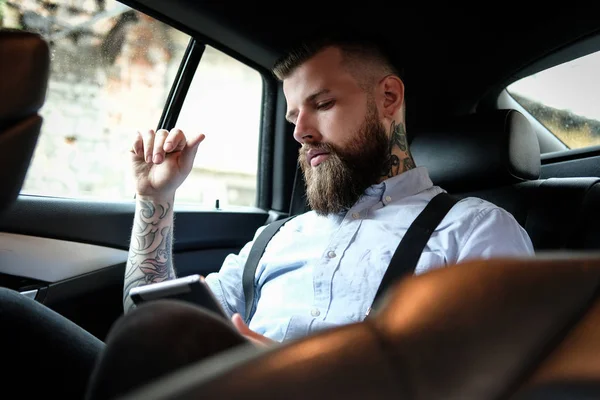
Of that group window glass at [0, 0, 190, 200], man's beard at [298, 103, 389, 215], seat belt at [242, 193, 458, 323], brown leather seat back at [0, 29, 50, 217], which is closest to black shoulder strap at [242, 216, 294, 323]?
seat belt at [242, 193, 458, 323]

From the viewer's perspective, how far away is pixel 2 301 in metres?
0.97

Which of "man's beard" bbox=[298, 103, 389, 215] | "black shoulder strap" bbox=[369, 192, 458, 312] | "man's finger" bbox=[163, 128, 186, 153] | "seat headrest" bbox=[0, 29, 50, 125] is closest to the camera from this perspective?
"seat headrest" bbox=[0, 29, 50, 125]

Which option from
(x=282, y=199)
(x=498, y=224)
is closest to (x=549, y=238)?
(x=498, y=224)

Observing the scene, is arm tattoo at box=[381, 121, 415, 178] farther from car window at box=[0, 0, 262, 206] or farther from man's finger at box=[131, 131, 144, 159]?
car window at box=[0, 0, 262, 206]

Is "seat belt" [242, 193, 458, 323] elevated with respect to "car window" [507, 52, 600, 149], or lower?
lower

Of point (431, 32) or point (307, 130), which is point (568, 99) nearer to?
point (431, 32)

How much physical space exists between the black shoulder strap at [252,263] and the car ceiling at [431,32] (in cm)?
89

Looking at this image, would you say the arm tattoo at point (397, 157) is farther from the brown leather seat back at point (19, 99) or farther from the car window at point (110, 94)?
the brown leather seat back at point (19, 99)

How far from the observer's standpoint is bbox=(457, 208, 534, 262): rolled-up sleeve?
1.37 metres

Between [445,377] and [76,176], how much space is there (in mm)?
2024

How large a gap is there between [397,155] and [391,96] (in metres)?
0.23

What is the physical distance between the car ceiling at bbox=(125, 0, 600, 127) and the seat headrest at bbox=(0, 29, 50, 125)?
5.01 feet

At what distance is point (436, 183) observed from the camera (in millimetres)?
2033

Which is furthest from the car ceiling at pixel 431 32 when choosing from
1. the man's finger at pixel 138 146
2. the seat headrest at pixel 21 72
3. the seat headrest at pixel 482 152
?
the seat headrest at pixel 21 72
